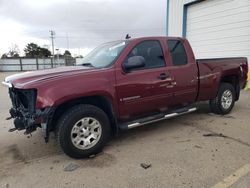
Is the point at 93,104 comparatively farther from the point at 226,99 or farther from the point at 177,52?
the point at 226,99

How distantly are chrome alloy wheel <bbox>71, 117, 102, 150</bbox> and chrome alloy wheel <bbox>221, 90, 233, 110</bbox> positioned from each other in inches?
135

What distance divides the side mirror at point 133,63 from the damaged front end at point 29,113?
53.5 inches

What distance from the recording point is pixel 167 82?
3.95 metres

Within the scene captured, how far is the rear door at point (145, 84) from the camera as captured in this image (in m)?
3.49

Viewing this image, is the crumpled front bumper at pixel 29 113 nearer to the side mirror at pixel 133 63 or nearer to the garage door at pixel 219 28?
the side mirror at pixel 133 63

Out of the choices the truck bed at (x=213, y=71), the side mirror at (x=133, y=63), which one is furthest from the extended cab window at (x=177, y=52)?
the side mirror at (x=133, y=63)

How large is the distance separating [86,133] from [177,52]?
2440 mm

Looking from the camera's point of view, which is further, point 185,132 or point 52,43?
point 52,43

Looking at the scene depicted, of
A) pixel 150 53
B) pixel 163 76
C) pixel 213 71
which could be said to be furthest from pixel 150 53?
pixel 213 71

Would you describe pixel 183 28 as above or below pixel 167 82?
above

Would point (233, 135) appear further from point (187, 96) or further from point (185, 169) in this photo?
point (185, 169)

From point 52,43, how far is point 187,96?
57.5 metres

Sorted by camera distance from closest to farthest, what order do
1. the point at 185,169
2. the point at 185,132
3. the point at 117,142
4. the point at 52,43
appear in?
1. the point at 185,169
2. the point at 117,142
3. the point at 185,132
4. the point at 52,43

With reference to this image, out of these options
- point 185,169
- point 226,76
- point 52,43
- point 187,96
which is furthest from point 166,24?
point 52,43
